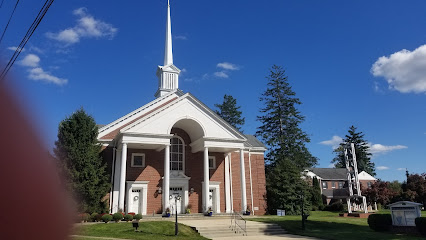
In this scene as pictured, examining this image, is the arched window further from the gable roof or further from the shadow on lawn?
the gable roof

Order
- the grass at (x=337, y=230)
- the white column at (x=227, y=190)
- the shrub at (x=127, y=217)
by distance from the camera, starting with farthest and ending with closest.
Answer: the white column at (x=227, y=190)
the shrub at (x=127, y=217)
the grass at (x=337, y=230)

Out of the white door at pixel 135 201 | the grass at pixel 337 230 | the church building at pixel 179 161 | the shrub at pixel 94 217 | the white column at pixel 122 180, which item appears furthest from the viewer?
the white door at pixel 135 201

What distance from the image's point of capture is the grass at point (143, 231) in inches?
658

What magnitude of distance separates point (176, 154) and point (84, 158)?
28.5 feet

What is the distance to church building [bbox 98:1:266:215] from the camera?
25.5 m

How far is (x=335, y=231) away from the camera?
67.4 ft

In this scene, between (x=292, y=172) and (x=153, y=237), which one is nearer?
(x=153, y=237)

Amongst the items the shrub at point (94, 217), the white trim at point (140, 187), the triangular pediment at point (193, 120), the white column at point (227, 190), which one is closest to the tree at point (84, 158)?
the shrub at point (94, 217)

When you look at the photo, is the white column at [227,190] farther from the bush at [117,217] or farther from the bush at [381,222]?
the bush at [381,222]

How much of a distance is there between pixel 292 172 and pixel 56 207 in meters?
34.6

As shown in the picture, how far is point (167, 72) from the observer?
37.9 metres

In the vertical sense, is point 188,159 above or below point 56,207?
above

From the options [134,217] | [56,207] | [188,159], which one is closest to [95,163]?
[134,217]

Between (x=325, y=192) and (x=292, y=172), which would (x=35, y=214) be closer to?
(x=292, y=172)
